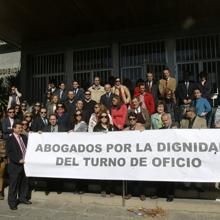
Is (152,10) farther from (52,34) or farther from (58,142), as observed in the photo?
(58,142)

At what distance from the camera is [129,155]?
670 centimetres

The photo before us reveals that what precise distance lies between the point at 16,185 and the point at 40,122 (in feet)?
6.28

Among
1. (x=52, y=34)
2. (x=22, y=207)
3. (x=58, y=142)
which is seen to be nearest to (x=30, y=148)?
(x=58, y=142)

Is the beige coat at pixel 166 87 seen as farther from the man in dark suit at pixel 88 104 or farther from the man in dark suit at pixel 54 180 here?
the man in dark suit at pixel 54 180

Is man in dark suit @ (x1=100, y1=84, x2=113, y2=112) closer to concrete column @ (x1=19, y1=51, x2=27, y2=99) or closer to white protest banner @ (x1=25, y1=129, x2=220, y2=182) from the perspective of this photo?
white protest banner @ (x1=25, y1=129, x2=220, y2=182)

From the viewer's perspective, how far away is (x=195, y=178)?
20.7 feet

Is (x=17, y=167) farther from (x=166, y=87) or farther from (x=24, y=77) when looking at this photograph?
(x=24, y=77)

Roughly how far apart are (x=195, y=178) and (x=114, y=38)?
7.64 metres

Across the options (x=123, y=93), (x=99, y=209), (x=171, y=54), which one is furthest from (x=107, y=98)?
(x=171, y=54)

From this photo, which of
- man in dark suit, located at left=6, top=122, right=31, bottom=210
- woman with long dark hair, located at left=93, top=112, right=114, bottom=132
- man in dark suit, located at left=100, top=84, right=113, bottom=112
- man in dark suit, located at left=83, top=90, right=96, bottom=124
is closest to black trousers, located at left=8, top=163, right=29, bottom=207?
man in dark suit, located at left=6, top=122, right=31, bottom=210

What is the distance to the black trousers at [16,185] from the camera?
687 cm

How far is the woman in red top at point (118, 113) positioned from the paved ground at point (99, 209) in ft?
5.88

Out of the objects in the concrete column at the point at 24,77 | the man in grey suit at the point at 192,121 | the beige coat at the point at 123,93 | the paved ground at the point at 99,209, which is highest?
the concrete column at the point at 24,77

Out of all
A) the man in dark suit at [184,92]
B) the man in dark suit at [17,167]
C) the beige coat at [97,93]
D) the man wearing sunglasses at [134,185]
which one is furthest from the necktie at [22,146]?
the man in dark suit at [184,92]
